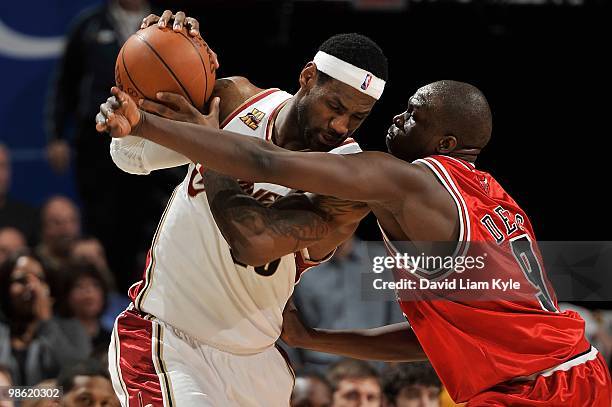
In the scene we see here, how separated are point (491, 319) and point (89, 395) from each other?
2.33m

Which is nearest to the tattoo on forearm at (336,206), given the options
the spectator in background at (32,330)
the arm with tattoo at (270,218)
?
the arm with tattoo at (270,218)

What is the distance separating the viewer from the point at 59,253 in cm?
832

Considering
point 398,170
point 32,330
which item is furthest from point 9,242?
point 398,170

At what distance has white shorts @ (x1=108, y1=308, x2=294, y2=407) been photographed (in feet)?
13.3

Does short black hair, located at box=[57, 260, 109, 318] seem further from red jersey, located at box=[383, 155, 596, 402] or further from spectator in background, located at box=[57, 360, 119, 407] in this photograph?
red jersey, located at box=[383, 155, 596, 402]

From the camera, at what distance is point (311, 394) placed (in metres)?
6.07

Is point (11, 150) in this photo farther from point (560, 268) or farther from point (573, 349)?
point (573, 349)

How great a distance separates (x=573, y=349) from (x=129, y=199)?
550 centimetres

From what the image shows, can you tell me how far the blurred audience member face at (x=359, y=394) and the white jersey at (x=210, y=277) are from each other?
185 centimetres

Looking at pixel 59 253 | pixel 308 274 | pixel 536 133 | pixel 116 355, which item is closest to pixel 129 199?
pixel 59 253

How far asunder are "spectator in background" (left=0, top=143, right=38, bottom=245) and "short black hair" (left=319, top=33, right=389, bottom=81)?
16.1ft

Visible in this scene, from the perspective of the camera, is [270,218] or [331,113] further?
[331,113]

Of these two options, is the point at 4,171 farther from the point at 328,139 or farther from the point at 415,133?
the point at 415,133

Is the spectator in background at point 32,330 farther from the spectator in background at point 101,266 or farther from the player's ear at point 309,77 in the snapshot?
the player's ear at point 309,77
